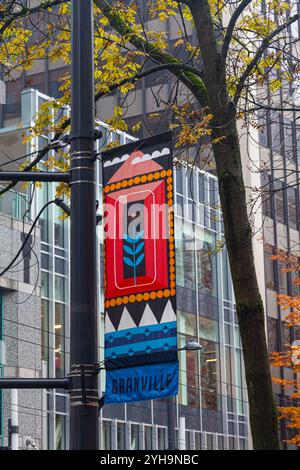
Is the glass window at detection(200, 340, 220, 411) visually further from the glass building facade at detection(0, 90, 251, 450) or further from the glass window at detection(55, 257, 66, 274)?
the glass window at detection(55, 257, 66, 274)

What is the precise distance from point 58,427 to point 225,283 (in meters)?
14.0

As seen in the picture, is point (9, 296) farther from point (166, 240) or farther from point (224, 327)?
point (166, 240)

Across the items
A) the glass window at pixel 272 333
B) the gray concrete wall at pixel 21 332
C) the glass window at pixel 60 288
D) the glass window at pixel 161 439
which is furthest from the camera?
the glass window at pixel 272 333

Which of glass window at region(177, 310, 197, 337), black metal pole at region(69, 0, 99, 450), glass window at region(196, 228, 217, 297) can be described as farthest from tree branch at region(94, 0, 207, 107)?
glass window at region(196, 228, 217, 297)

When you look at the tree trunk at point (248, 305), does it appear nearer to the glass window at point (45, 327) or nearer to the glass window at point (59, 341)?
the glass window at point (45, 327)

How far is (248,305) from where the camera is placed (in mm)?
12688

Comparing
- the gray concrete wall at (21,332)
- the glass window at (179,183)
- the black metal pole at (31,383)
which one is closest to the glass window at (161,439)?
the gray concrete wall at (21,332)

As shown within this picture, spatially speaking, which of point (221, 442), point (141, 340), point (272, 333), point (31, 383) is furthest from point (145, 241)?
point (272, 333)

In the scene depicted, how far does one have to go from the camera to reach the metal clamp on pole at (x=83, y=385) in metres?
8.88

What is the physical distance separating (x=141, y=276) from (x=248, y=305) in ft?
12.7

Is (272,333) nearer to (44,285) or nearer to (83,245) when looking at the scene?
(44,285)

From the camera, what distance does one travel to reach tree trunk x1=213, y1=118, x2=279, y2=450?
40.7ft
